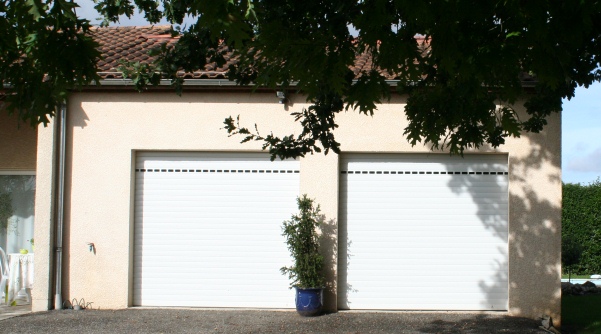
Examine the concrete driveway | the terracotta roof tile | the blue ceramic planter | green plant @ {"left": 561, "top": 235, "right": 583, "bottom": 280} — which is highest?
the terracotta roof tile

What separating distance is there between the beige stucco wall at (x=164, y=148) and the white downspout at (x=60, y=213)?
11 cm

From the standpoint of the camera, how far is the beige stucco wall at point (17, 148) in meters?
13.2

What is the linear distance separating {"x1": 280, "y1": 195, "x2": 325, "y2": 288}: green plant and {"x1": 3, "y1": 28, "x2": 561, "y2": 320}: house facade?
0.37 meters

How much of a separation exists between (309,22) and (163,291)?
8353 millimetres

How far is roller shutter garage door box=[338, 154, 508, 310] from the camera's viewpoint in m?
11.8

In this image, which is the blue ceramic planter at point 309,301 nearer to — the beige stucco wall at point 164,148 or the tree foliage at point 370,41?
the beige stucco wall at point 164,148

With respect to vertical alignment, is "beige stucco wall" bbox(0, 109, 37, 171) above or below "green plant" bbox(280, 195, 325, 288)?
above

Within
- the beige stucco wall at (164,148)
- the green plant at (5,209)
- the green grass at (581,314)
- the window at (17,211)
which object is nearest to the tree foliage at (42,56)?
the beige stucco wall at (164,148)

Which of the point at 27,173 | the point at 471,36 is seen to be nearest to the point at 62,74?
the point at 471,36

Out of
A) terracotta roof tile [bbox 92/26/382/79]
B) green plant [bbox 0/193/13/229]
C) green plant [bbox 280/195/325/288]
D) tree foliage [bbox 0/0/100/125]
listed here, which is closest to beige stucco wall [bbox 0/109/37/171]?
green plant [bbox 0/193/13/229]

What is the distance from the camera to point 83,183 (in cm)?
1201

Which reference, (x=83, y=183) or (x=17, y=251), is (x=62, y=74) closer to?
(x=83, y=183)

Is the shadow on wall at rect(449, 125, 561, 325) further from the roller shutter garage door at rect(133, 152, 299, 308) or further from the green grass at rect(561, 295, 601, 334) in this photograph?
the roller shutter garage door at rect(133, 152, 299, 308)

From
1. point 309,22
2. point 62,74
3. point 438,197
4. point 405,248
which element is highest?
point 309,22
